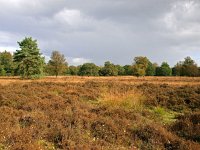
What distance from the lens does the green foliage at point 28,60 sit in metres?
58.2

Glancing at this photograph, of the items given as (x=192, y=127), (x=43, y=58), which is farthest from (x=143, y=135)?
(x=43, y=58)

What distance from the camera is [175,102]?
53.3ft

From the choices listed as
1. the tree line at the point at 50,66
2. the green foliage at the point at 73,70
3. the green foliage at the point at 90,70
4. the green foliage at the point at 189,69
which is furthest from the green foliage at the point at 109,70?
the green foliage at the point at 189,69

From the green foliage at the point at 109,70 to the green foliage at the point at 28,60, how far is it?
5212 cm

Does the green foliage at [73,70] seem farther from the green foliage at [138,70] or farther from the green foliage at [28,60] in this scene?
the green foliage at [28,60]

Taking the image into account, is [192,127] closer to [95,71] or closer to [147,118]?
[147,118]

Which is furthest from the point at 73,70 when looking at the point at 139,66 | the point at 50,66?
the point at 139,66

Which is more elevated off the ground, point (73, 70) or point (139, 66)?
point (139, 66)

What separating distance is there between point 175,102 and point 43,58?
47956 mm

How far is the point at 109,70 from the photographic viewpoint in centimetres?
11062

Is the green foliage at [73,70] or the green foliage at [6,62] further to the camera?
the green foliage at [73,70]

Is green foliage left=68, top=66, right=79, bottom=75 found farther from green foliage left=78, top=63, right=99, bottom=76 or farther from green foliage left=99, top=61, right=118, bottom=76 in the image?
green foliage left=99, top=61, right=118, bottom=76

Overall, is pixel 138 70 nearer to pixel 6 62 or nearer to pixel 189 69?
pixel 189 69

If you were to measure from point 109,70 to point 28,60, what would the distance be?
55255mm
